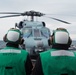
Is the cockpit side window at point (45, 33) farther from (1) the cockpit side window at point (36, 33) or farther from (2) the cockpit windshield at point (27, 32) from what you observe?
(2) the cockpit windshield at point (27, 32)

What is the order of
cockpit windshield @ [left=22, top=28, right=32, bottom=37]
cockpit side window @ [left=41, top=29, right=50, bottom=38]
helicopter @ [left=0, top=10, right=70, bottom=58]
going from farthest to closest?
cockpit side window @ [left=41, top=29, right=50, bottom=38] → cockpit windshield @ [left=22, top=28, right=32, bottom=37] → helicopter @ [left=0, top=10, right=70, bottom=58]

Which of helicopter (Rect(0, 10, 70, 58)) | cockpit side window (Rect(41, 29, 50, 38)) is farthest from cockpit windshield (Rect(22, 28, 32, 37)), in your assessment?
cockpit side window (Rect(41, 29, 50, 38))

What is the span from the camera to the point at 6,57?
495 centimetres

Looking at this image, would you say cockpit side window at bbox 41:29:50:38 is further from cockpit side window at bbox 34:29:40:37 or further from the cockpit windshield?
the cockpit windshield

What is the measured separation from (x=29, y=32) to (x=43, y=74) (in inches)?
493

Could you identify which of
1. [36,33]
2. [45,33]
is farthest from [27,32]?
[45,33]

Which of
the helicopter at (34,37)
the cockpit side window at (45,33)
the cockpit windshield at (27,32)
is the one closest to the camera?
the helicopter at (34,37)

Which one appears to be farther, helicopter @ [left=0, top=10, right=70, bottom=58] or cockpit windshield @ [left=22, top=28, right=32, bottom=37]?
cockpit windshield @ [left=22, top=28, right=32, bottom=37]

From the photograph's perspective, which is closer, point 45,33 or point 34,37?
point 34,37

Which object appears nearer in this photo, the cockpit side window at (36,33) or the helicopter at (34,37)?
the helicopter at (34,37)

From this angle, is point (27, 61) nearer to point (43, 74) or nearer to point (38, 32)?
point (43, 74)

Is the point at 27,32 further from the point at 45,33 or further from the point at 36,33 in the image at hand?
the point at 45,33

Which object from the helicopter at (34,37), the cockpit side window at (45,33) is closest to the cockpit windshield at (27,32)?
the helicopter at (34,37)

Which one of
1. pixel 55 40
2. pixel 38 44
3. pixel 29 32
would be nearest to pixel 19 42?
pixel 55 40
